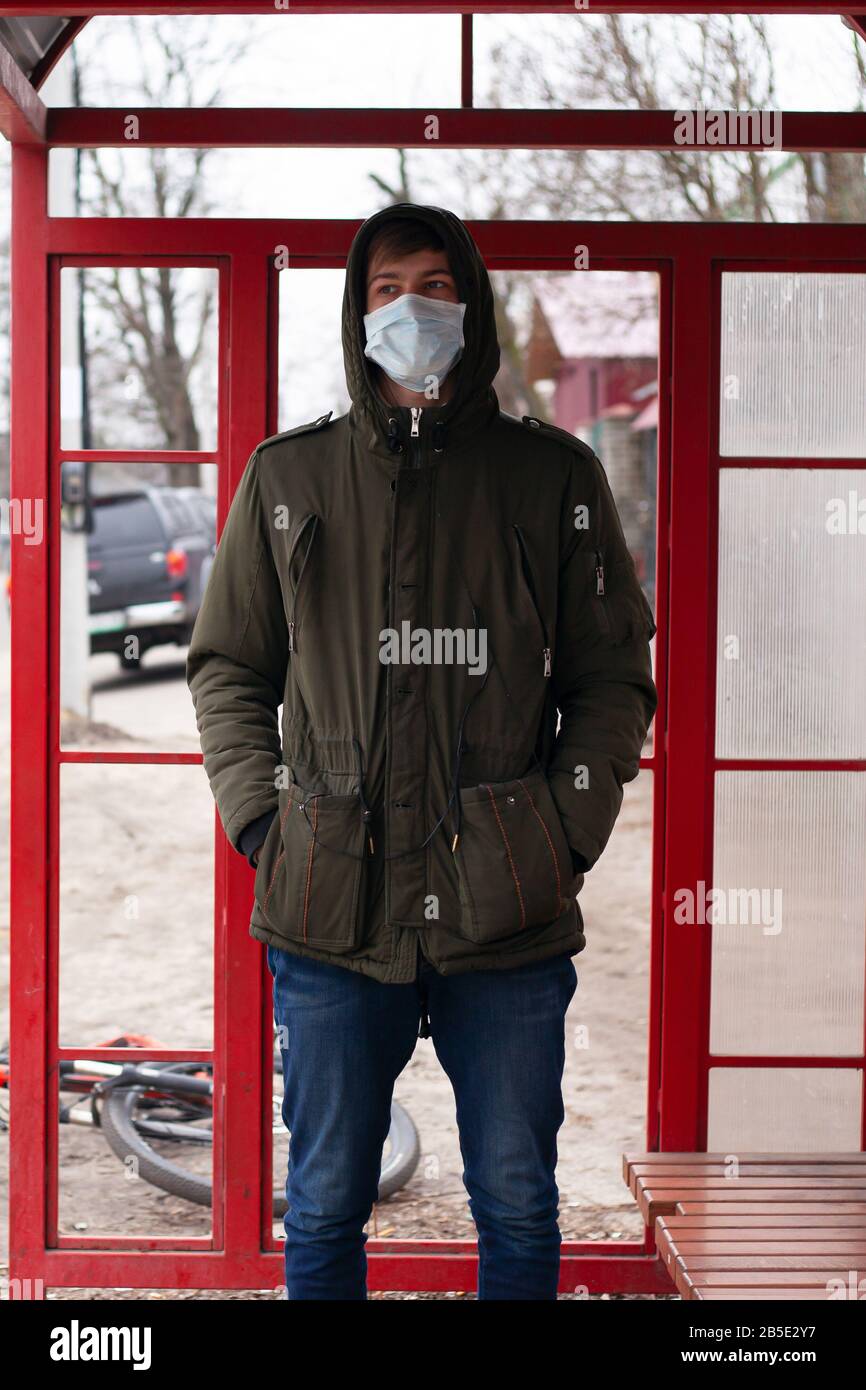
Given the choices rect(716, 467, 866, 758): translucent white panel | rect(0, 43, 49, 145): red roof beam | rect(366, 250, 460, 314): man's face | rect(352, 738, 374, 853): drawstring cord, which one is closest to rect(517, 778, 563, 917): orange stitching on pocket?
rect(352, 738, 374, 853): drawstring cord

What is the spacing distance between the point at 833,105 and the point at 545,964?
2.24m

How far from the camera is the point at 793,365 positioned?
3.28 meters

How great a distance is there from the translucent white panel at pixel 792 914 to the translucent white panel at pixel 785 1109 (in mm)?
71

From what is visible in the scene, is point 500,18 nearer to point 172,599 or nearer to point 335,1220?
point 335,1220

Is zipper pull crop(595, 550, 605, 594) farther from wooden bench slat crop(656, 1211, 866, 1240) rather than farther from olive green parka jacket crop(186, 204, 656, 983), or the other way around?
wooden bench slat crop(656, 1211, 866, 1240)

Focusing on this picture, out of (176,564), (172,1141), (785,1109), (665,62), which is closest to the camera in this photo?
(785,1109)

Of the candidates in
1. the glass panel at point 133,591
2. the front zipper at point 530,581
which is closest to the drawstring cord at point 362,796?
the front zipper at point 530,581

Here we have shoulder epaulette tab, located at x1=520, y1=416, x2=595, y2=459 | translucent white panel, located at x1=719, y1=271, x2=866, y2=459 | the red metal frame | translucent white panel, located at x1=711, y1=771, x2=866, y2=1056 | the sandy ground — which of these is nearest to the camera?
shoulder epaulette tab, located at x1=520, y1=416, x2=595, y2=459

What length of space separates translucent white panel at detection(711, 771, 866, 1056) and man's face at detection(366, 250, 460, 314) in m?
1.47

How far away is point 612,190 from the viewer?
Answer: 36.1 ft

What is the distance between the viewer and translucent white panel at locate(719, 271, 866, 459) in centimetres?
324

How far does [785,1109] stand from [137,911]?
109 inches

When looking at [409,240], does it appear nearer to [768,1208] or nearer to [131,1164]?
[768,1208]

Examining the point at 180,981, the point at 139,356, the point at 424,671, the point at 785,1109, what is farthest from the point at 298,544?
the point at 139,356
